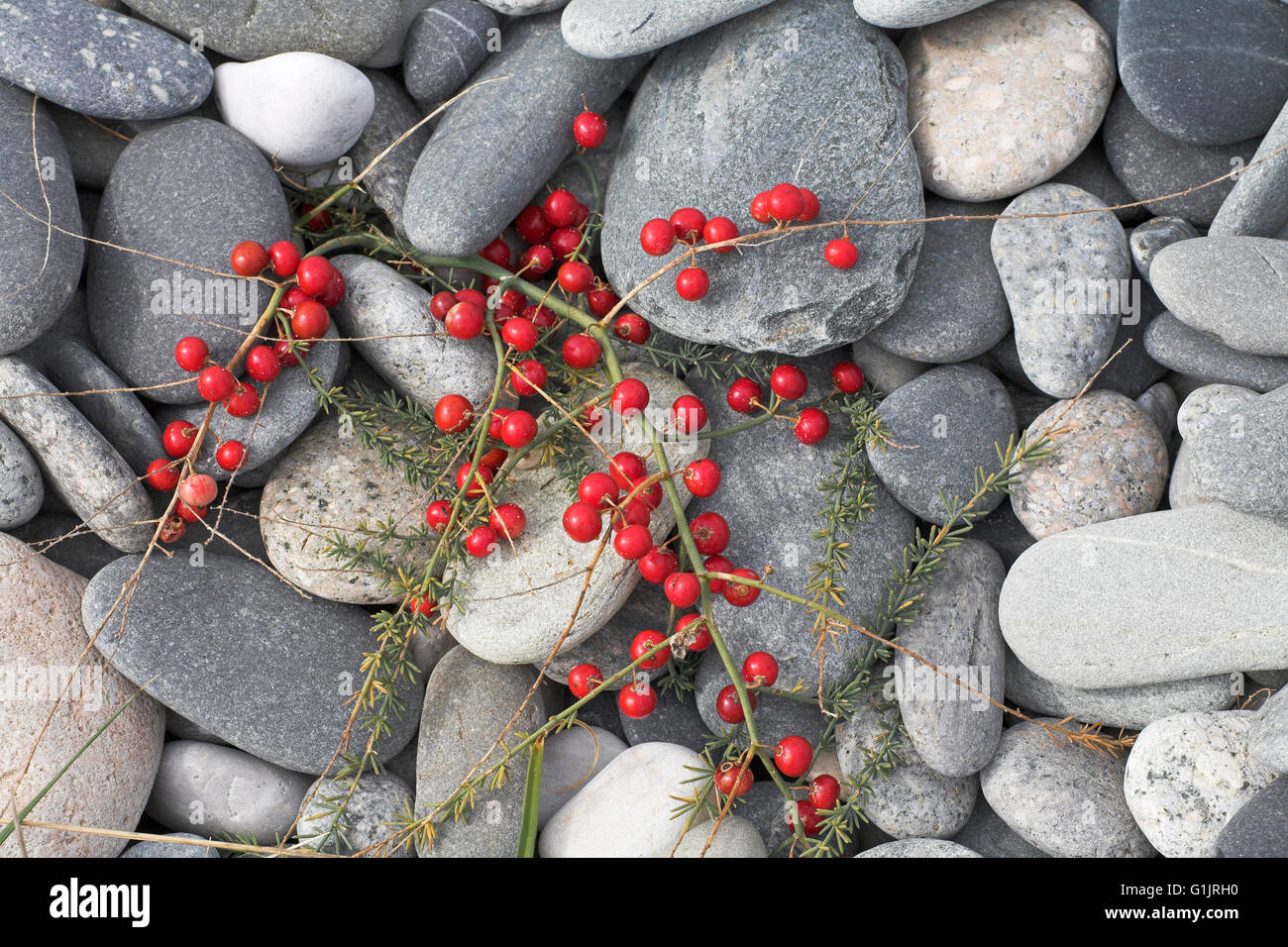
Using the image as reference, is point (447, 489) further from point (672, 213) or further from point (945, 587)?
point (945, 587)

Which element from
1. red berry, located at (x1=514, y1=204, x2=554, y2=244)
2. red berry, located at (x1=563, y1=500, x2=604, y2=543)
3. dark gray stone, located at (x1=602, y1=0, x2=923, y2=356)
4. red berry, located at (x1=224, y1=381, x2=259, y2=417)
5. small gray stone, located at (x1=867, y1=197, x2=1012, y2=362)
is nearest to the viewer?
red berry, located at (x1=563, y1=500, x2=604, y2=543)

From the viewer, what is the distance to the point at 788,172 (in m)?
2.52

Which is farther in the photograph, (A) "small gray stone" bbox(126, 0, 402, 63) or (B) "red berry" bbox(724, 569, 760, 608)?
(A) "small gray stone" bbox(126, 0, 402, 63)

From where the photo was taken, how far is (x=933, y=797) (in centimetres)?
248

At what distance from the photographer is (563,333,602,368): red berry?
2.45m

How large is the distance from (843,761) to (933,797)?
0.76 ft

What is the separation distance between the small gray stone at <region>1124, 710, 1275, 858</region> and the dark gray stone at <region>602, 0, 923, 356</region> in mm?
1210

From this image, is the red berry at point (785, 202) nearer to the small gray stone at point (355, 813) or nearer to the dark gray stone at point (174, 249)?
the dark gray stone at point (174, 249)

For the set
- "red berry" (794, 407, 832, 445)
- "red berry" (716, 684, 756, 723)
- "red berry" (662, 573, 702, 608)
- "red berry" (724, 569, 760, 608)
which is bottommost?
"red berry" (716, 684, 756, 723)

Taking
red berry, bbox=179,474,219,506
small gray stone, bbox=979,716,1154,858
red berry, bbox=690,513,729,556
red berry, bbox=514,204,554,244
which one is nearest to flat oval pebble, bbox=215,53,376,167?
red berry, bbox=514,204,554,244

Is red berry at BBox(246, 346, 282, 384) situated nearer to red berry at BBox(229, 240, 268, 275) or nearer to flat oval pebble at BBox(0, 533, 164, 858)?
red berry at BBox(229, 240, 268, 275)

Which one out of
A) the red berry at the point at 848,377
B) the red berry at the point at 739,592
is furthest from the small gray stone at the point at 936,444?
the red berry at the point at 739,592

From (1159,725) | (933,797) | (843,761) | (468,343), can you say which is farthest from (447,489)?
(1159,725)

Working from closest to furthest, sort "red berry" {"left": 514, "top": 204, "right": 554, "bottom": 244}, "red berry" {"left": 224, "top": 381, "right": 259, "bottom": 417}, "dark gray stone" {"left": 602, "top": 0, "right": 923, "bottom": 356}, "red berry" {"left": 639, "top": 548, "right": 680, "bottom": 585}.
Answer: "red berry" {"left": 639, "top": 548, "right": 680, "bottom": 585} < "red berry" {"left": 224, "top": 381, "right": 259, "bottom": 417} < "dark gray stone" {"left": 602, "top": 0, "right": 923, "bottom": 356} < "red berry" {"left": 514, "top": 204, "right": 554, "bottom": 244}
